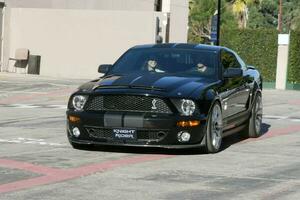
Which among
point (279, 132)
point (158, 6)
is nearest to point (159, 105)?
point (279, 132)

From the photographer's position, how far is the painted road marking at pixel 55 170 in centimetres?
776

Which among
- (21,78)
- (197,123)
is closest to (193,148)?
(197,123)

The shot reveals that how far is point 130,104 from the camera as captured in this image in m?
9.96

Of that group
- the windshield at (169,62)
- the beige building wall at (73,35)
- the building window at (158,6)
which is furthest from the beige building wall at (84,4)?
the windshield at (169,62)

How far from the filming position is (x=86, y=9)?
31.7 m

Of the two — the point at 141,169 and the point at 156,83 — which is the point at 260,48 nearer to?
the point at 156,83

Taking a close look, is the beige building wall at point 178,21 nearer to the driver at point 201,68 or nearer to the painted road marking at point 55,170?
the driver at point 201,68

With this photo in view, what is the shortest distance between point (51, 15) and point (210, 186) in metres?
23.5

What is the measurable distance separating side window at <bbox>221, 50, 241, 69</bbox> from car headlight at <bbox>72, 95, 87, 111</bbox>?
2.45 metres

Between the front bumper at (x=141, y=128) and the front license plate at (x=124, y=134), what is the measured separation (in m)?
0.04

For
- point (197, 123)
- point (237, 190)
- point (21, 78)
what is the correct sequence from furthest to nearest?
1. point (21, 78)
2. point (197, 123)
3. point (237, 190)

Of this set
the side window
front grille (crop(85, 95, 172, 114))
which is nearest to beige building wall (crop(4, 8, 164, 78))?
the side window

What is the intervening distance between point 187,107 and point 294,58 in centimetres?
2194

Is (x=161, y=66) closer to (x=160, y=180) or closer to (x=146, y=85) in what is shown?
(x=146, y=85)
